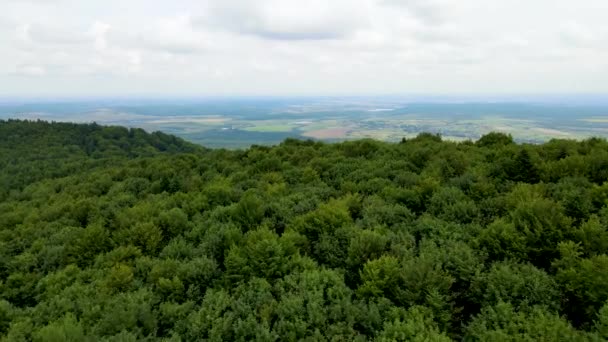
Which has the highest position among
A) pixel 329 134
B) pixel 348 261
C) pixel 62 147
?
pixel 329 134

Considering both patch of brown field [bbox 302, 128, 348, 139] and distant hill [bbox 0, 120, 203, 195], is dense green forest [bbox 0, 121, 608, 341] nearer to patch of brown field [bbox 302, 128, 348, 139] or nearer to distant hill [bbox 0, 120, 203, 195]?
distant hill [bbox 0, 120, 203, 195]

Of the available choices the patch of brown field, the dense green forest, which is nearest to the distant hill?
the dense green forest

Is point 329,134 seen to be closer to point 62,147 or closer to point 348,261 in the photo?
point 62,147

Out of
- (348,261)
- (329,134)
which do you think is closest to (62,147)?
(329,134)

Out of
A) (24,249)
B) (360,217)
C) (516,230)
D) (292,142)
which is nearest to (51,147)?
(292,142)

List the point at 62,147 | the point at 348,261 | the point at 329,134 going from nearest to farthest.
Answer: the point at 348,261
the point at 62,147
the point at 329,134

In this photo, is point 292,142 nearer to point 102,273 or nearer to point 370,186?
point 370,186

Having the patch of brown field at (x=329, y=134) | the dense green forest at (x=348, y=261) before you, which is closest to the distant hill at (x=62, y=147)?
the dense green forest at (x=348, y=261)

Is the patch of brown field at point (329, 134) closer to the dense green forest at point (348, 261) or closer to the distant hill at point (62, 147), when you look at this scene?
the distant hill at point (62, 147)
